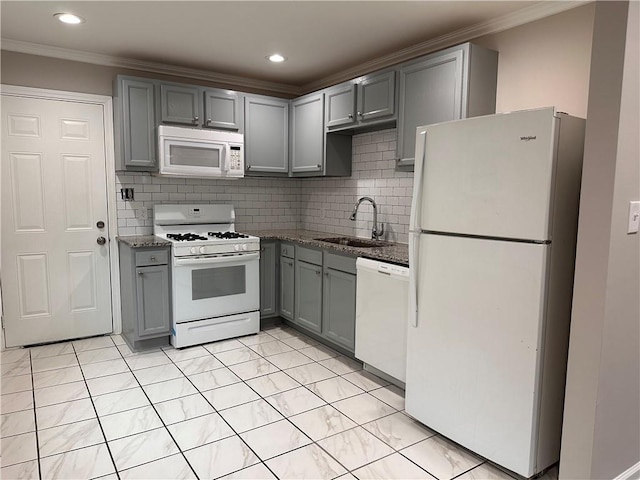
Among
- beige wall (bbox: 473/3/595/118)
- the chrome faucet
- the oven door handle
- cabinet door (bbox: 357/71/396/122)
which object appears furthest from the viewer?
the chrome faucet

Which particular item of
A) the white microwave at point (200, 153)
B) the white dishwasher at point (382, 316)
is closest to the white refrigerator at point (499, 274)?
the white dishwasher at point (382, 316)

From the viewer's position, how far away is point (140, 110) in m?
3.72

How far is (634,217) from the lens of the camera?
183cm

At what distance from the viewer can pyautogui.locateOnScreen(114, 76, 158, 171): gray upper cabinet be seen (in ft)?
12.0

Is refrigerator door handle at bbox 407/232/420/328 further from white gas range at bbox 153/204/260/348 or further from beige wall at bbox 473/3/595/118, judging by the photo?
white gas range at bbox 153/204/260/348

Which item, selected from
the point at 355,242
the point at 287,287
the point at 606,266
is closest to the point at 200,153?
the point at 287,287

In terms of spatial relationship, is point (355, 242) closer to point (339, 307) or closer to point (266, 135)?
point (339, 307)

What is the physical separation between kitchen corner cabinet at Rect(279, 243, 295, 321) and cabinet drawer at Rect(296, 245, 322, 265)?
0.11 metres

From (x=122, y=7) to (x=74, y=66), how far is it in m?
1.24

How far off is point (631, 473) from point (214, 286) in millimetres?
3025

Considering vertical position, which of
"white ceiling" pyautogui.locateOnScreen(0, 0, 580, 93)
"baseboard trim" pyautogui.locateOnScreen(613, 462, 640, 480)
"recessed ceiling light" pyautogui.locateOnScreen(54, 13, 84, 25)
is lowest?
"baseboard trim" pyautogui.locateOnScreen(613, 462, 640, 480)

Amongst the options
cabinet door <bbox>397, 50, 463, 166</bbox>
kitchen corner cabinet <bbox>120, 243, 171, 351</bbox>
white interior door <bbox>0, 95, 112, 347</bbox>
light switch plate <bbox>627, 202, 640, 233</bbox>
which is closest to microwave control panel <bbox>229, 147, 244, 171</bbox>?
kitchen corner cabinet <bbox>120, 243, 171, 351</bbox>

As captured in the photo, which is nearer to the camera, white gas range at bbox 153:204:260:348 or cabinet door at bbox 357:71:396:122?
cabinet door at bbox 357:71:396:122

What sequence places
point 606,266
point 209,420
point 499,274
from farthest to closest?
point 209,420 → point 499,274 → point 606,266
